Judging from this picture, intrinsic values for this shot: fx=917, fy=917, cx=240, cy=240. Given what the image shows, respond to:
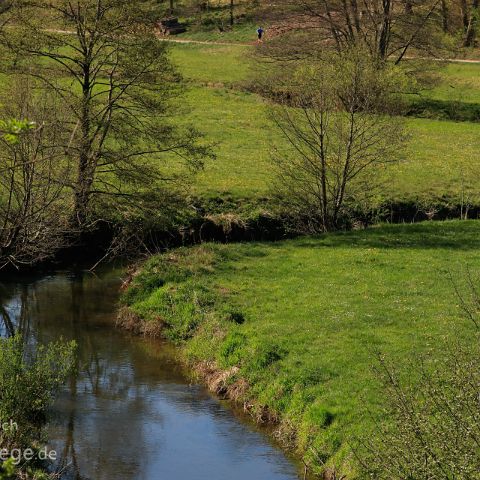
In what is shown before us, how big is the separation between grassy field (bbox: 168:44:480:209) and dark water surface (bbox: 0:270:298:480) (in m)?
9.49

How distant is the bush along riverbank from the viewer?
1745cm

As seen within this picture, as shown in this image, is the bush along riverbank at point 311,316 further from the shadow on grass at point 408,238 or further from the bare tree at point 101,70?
the bare tree at point 101,70

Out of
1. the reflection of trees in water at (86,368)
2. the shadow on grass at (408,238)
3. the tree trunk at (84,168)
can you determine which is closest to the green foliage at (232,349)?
the reflection of trees in water at (86,368)

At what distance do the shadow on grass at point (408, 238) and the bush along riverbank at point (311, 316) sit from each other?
0.22 ft

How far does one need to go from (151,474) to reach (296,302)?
26.6ft

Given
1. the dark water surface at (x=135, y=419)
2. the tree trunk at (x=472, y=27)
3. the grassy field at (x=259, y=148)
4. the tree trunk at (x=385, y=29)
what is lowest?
the dark water surface at (x=135, y=419)

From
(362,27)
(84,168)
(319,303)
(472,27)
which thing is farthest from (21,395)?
(472,27)

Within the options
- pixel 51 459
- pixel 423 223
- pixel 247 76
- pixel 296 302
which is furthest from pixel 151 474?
pixel 247 76

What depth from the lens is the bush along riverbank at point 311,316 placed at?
687 inches

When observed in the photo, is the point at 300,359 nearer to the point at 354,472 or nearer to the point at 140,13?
the point at 354,472

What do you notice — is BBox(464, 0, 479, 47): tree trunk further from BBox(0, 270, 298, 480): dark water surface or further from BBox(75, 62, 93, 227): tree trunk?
BBox(0, 270, 298, 480): dark water surface

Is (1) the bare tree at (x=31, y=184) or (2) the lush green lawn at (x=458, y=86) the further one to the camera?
(2) the lush green lawn at (x=458, y=86)

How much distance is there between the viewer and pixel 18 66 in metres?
26.8

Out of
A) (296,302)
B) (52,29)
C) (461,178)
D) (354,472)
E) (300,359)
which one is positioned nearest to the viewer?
(354,472)
